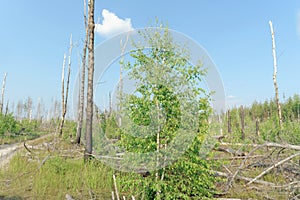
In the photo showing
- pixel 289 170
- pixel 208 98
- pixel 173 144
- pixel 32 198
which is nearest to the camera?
pixel 173 144

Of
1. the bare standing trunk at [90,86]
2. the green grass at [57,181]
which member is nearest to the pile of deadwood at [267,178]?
the green grass at [57,181]

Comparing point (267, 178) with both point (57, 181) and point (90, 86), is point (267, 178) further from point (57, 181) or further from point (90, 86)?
point (90, 86)

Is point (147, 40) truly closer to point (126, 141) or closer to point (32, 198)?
point (126, 141)

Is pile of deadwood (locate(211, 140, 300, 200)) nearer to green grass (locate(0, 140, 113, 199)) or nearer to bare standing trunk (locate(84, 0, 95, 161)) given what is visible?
green grass (locate(0, 140, 113, 199))

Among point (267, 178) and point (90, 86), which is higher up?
point (90, 86)

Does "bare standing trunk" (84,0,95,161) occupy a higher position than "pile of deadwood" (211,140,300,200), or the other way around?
"bare standing trunk" (84,0,95,161)

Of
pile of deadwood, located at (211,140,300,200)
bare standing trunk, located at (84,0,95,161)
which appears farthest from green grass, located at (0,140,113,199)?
pile of deadwood, located at (211,140,300,200)

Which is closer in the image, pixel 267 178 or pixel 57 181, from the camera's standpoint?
pixel 57 181

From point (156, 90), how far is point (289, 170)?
3592mm

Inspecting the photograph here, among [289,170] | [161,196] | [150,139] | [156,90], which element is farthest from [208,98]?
[289,170]

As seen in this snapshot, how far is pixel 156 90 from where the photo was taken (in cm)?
240

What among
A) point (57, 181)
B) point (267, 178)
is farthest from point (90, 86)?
point (267, 178)

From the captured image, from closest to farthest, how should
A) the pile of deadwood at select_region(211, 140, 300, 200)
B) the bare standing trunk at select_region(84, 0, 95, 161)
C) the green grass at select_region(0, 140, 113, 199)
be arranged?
the pile of deadwood at select_region(211, 140, 300, 200)
the green grass at select_region(0, 140, 113, 199)
the bare standing trunk at select_region(84, 0, 95, 161)

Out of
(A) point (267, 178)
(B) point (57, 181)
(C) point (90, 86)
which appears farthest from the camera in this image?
(C) point (90, 86)
